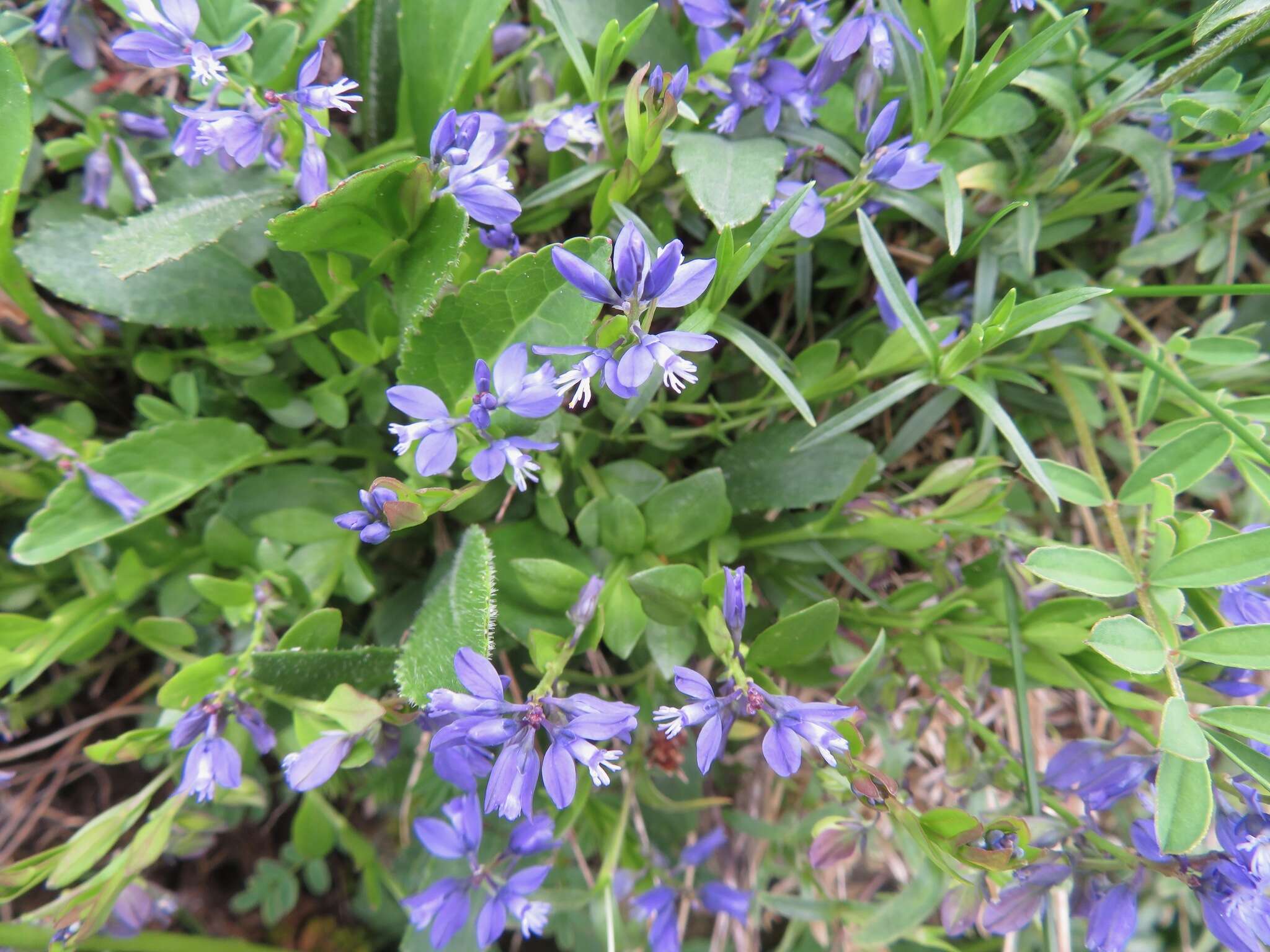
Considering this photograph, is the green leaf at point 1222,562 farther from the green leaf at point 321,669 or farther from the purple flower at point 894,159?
the green leaf at point 321,669

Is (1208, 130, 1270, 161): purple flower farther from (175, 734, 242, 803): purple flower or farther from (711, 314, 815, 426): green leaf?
(175, 734, 242, 803): purple flower

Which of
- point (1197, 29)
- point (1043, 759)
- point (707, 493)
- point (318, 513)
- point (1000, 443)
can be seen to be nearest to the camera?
point (1197, 29)

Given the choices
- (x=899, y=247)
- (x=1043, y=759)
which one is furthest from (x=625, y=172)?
(x=1043, y=759)

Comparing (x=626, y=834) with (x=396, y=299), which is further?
(x=626, y=834)

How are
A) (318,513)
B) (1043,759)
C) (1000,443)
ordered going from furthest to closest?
(1043,759)
(1000,443)
(318,513)

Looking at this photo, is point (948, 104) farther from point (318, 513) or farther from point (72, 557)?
point (72, 557)

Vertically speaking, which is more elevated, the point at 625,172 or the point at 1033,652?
the point at 625,172

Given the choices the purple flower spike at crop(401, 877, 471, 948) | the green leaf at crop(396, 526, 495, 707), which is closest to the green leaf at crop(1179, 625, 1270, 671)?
the green leaf at crop(396, 526, 495, 707)

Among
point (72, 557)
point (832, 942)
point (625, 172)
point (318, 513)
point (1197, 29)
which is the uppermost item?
point (1197, 29)
